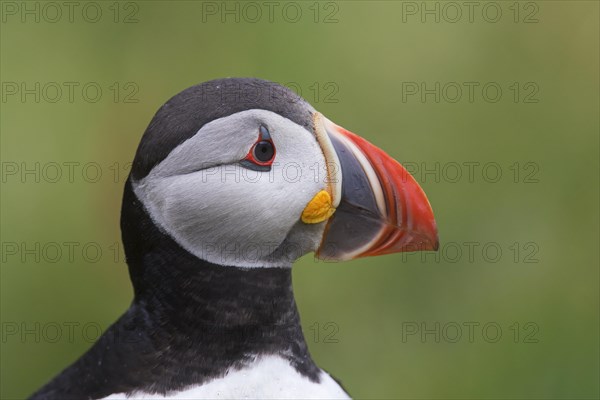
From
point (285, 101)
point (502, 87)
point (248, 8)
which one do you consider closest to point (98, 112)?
point (248, 8)

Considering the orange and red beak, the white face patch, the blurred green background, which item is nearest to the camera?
the white face patch

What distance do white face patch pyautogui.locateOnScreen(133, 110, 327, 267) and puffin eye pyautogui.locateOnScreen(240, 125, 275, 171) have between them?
0.04 ft

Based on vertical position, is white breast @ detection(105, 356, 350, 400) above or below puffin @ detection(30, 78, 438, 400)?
below

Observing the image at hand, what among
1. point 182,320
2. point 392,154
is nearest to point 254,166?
point 182,320

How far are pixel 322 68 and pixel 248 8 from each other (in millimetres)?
595

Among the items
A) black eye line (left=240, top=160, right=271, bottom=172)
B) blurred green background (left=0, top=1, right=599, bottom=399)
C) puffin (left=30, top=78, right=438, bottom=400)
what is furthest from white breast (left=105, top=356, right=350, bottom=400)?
blurred green background (left=0, top=1, right=599, bottom=399)

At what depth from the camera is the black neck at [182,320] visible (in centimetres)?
277

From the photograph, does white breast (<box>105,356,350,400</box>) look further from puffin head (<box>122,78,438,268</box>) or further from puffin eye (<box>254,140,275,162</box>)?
puffin eye (<box>254,140,275,162</box>)

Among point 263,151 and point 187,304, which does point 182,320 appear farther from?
point 263,151

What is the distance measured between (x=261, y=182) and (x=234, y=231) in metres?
0.14

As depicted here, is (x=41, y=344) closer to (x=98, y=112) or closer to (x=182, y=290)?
(x=98, y=112)

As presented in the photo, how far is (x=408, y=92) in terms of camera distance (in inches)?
233

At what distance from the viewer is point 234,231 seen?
8.98ft

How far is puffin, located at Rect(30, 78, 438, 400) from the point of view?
2.70 m
